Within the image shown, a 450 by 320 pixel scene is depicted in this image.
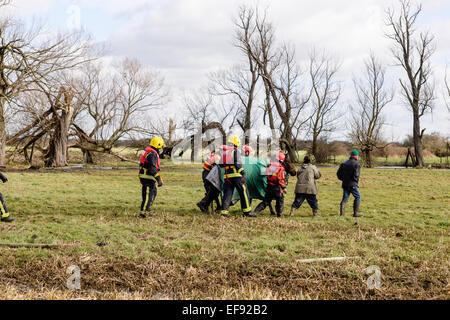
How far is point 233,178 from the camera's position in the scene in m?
10.9

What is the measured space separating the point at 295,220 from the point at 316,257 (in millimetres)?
3448

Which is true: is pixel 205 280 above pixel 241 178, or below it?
below

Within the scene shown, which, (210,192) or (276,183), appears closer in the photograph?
(276,183)

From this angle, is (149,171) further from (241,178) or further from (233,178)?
(241,178)

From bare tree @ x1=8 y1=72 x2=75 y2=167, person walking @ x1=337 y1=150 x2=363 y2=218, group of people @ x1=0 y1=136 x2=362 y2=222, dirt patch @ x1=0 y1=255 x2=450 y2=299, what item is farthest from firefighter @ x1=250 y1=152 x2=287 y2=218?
bare tree @ x1=8 y1=72 x2=75 y2=167

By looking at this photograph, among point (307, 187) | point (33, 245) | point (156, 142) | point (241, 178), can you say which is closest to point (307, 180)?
point (307, 187)

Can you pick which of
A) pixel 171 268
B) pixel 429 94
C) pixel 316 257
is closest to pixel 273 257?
pixel 316 257

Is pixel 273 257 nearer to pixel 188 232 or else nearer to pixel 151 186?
pixel 188 232

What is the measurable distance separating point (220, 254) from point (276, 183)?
14.0ft

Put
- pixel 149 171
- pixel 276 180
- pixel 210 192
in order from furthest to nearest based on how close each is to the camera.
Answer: pixel 210 192
pixel 276 180
pixel 149 171

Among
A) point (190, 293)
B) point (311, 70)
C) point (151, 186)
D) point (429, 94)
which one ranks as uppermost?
point (311, 70)

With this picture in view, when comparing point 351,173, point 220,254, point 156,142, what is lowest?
point 220,254

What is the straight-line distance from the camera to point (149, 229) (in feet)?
29.9

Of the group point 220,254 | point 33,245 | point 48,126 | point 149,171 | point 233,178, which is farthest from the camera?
point 48,126
